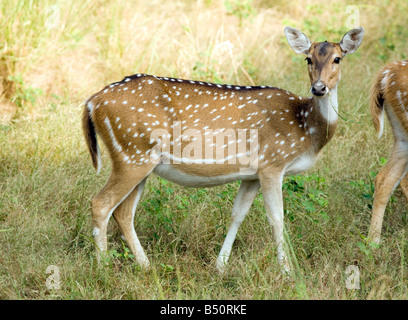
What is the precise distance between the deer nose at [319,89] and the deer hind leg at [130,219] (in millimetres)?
1606

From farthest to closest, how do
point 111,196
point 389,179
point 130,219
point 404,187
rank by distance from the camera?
1. point 404,187
2. point 389,179
3. point 130,219
4. point 111,196

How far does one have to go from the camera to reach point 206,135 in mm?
5180

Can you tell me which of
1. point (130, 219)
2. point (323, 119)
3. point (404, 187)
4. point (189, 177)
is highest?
point (323, 119)

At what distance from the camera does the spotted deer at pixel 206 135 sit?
5051 mm

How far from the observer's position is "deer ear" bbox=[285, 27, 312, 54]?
215 inches

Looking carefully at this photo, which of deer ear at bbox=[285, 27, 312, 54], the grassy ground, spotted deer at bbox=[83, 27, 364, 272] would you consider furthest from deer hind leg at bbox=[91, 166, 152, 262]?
deer ear at bbox=[285, 27, 312, 54]

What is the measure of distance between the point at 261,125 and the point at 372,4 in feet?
20.0

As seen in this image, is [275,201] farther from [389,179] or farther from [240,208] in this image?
[389,179]

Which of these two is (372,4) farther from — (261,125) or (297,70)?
(261,125)

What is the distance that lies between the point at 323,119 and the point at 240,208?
1010 mm

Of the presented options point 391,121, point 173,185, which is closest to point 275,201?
point 391,121

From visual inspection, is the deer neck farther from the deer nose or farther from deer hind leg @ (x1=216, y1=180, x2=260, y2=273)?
deer hind leg @ (x1=216, y1=180, x2=260, y2=273)

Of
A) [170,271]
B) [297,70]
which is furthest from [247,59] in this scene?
[170,271]

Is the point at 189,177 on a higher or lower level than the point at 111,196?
higher
